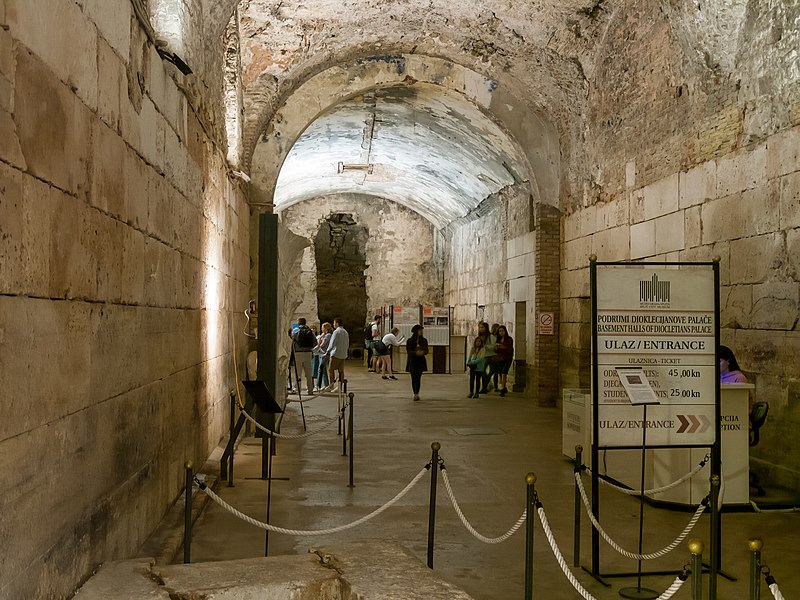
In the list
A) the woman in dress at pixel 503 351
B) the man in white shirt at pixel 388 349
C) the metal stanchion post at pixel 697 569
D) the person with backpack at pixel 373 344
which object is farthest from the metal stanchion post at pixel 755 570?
the person with backpack at pixel 373 344

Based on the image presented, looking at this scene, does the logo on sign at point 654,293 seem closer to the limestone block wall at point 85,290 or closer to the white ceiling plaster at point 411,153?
the limestone block wall at point 85,290

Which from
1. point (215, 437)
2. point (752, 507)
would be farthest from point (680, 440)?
point (215, 437)

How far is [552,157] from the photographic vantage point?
13.1m

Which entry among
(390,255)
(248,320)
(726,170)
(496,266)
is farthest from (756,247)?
(390,255)

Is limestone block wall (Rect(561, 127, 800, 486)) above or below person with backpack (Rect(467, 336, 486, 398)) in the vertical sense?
above

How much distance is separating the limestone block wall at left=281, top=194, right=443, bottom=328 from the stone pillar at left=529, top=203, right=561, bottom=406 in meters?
11.6

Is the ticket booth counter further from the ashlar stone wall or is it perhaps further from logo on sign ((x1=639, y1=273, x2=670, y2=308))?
logo on sign ((x1=639, y1=273, x2=670, y2=308))

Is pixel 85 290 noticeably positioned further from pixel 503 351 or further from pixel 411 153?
pixel 411 153

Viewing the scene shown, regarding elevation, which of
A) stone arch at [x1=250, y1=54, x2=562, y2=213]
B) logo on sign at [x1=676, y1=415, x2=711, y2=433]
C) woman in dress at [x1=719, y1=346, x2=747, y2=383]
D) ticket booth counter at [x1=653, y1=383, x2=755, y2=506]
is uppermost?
stone arch at [x1=250, y1=54, x2=562, y2=213]

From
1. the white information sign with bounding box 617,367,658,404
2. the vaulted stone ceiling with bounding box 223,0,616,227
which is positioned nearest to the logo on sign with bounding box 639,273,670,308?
the white information sign with bounding box 617,367,658,404

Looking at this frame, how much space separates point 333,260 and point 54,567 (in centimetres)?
2604

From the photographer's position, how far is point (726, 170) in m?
7.86

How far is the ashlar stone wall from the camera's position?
6.87 metres

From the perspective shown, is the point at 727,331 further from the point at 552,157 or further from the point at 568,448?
the point at 552,157
